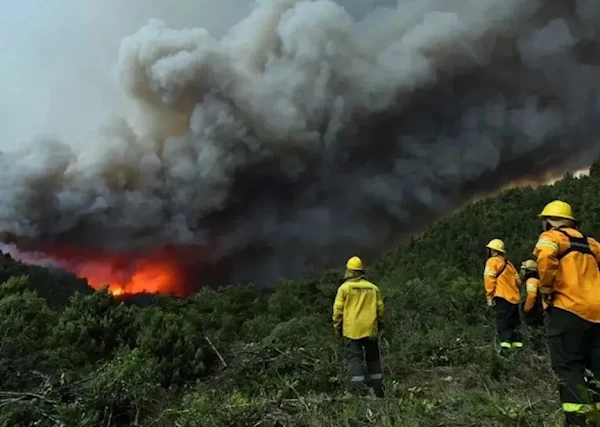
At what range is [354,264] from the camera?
6863 mm

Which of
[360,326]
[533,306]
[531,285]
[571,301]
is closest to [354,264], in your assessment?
[360,326]

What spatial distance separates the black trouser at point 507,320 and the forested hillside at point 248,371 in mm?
327

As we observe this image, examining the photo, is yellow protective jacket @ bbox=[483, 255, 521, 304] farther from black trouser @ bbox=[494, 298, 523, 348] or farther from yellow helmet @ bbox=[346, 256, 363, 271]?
yellow helmet @ bbox=[346, 256, 363, 271]

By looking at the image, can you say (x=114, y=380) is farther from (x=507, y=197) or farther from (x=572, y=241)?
(x=507, y=197)

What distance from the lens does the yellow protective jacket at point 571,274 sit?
12.6ft

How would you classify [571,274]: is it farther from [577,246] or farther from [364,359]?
[364,359]

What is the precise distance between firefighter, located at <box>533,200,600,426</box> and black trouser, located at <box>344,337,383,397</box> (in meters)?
2.94

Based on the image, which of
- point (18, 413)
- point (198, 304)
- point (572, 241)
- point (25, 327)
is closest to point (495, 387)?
point (572, 241)

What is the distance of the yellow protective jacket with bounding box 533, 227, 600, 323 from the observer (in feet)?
12.6

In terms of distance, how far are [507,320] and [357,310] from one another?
9.84 ft

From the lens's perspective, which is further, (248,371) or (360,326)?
(248,371)

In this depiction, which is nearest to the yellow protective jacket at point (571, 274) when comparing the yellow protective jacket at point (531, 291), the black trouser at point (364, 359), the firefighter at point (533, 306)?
the black trouser at point (364, 359)

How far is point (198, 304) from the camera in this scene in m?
21.6

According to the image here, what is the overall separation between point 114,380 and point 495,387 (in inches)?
160
